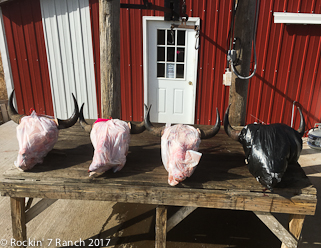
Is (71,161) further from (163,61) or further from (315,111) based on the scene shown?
(315,111)

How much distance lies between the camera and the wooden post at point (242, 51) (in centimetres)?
340

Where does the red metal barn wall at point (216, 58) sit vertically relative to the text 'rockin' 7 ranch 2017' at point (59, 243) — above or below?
above

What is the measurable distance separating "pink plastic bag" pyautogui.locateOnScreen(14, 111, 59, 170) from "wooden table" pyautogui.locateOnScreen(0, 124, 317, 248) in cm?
13

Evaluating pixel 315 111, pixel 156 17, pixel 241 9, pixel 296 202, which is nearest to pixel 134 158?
pixel 296 202

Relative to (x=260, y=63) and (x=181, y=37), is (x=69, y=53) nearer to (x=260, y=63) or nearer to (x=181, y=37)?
(x=181, y=37)

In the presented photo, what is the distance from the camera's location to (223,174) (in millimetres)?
2652

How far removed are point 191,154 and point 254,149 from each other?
2.20 ft

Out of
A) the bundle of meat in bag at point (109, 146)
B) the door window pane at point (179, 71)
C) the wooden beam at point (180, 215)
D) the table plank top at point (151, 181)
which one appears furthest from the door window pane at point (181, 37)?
the wooden beam at point (180, 215)

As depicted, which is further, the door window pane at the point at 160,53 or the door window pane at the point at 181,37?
the door window pane at the point at 160,53

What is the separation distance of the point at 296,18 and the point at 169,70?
10.0 ft

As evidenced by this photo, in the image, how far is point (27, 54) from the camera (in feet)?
20.7

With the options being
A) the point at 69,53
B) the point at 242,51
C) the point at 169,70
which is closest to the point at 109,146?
the point at 242,51

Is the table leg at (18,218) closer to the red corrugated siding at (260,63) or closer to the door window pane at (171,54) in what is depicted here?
the red corrugated siding at (260,63)

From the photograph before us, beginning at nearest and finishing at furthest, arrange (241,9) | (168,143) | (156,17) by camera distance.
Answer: (168,143), (241,9), (156,17)
